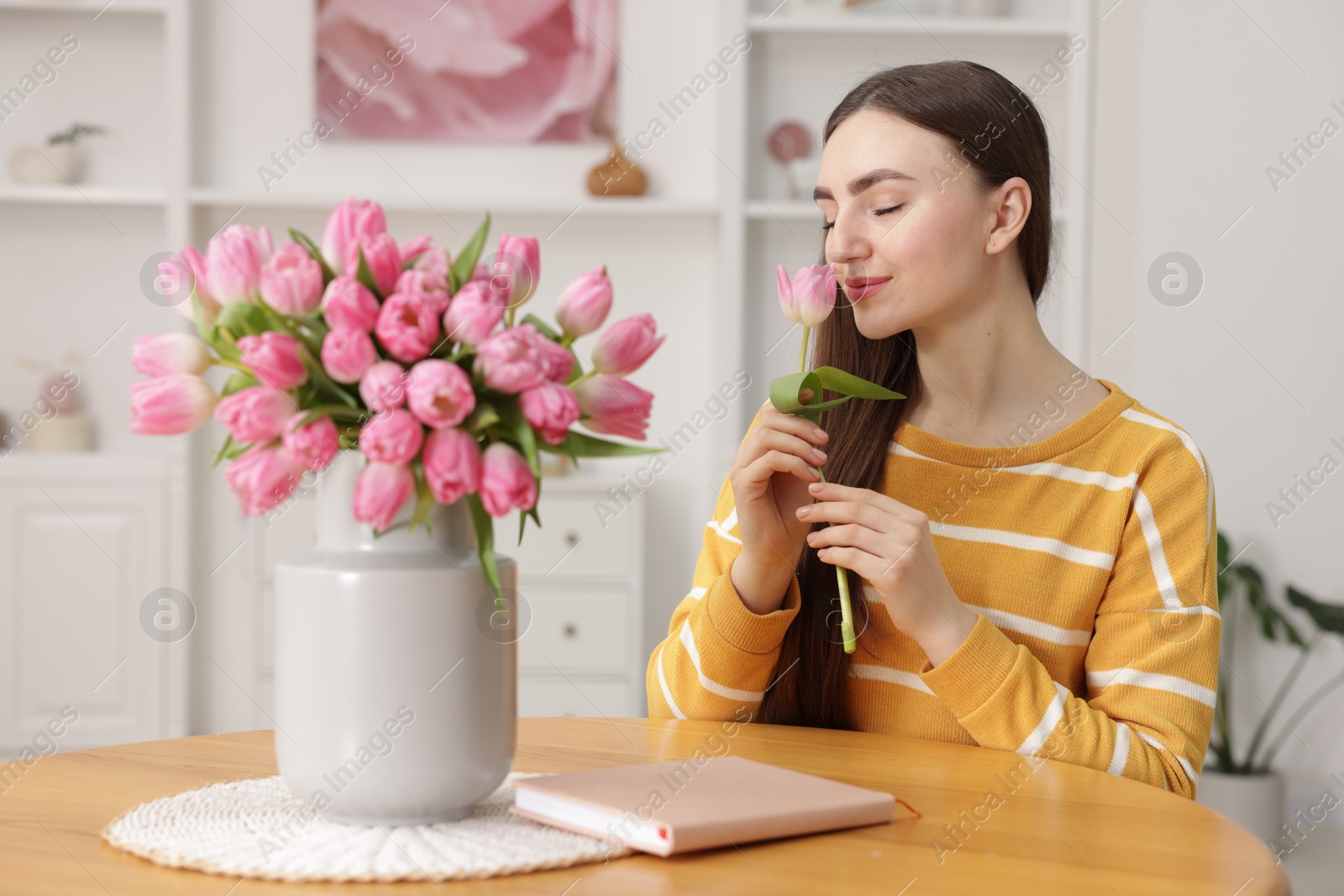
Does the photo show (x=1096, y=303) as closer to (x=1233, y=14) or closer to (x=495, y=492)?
(x=1233, y=14)

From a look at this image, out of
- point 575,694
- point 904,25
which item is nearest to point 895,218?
point 575,694

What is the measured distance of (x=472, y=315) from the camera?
72cm

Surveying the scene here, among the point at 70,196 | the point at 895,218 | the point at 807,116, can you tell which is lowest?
the point at 895,218

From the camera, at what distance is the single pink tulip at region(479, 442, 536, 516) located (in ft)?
2.35

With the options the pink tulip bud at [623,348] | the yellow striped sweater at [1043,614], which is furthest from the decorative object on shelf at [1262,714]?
the pink tulip bud at [623,348]

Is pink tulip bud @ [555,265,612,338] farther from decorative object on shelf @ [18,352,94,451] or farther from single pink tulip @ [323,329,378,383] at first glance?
decorative object on shelf @ [18,352,94,451]

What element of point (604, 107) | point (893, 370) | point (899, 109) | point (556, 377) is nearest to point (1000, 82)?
point (899, 109)

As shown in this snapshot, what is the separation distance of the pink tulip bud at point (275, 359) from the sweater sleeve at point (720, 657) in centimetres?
66

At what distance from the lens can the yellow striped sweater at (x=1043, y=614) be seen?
1154 mm

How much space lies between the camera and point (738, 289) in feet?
11.4

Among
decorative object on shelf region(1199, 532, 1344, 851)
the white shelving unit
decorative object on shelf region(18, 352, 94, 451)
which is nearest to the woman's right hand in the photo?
decorative object on shelf region(1199, 532, 1344, 851)

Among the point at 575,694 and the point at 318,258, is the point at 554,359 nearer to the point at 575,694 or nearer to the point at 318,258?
the point at 318,258

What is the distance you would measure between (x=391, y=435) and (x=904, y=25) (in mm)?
3121

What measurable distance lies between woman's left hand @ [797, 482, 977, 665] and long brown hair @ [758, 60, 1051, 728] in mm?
171
